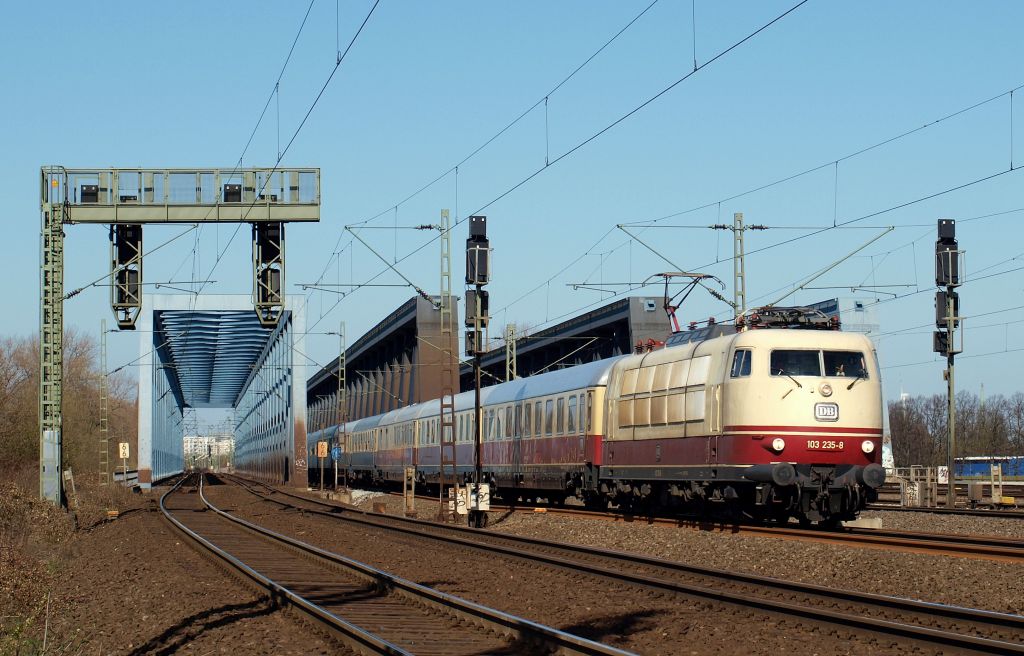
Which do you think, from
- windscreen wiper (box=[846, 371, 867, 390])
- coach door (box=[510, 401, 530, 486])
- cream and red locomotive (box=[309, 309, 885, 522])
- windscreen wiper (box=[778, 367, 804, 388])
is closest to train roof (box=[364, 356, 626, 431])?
cream and red locomotive (box=[309, 309, 885, 522])

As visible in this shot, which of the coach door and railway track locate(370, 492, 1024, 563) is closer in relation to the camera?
railway track locate(370, 492, 1024, 563)

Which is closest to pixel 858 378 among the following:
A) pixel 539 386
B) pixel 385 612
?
pixel 385 612

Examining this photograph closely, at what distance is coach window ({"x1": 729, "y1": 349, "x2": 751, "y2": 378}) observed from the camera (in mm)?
22250

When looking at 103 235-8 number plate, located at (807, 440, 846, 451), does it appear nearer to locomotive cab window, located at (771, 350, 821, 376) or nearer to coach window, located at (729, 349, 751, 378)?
locomotive cab window, located at (771, 350, 821, 376)

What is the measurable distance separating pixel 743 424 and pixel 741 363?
1115 mm

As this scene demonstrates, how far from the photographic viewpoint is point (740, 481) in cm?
2211

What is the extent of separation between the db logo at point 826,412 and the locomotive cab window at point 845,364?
65 cm

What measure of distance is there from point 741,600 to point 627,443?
14224 mm

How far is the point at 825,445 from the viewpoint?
22.0 m

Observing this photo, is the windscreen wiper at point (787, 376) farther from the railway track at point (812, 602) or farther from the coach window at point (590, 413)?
the coach window at point (590, 413)

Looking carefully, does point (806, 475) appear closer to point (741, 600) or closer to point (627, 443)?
point (627, 443)

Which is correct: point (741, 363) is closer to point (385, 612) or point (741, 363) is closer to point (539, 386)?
point (385, 612)

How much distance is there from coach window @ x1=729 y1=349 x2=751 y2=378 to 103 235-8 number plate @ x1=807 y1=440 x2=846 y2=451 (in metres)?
1.64

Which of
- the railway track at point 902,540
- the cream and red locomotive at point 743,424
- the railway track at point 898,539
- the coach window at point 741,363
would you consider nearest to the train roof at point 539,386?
the cream and red locomotive at point 743,424
